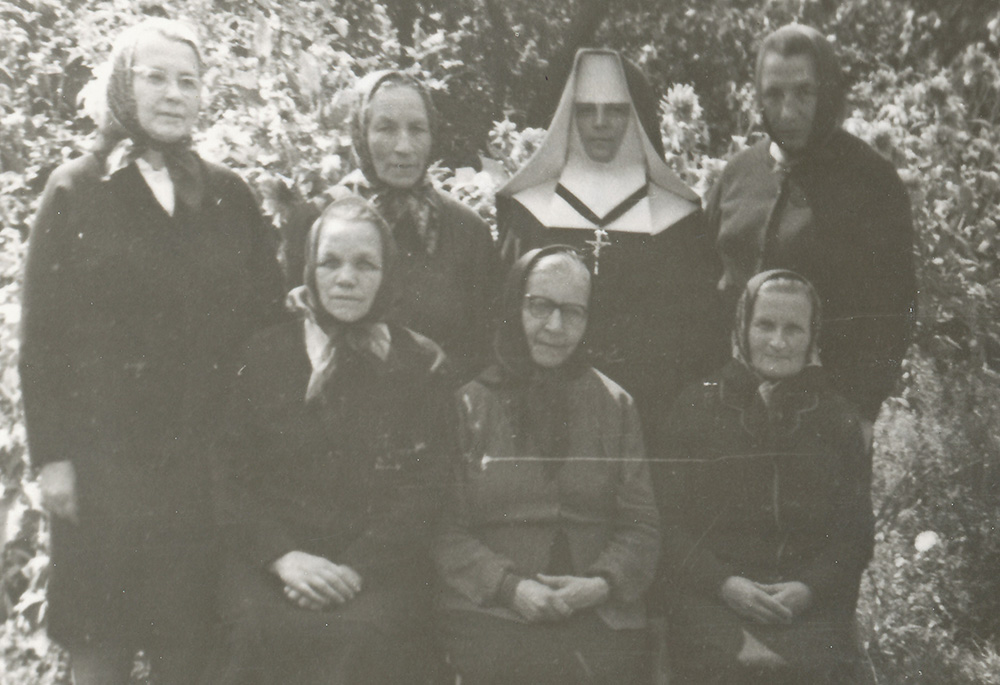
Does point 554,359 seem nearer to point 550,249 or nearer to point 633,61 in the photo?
point 550,249

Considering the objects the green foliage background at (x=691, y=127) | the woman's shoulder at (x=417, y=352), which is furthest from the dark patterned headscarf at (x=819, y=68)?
the woman's shoulder at (x=417, y=352)

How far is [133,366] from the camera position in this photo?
A: 3447 mm

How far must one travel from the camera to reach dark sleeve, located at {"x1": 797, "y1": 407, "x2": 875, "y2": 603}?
3.52 meters

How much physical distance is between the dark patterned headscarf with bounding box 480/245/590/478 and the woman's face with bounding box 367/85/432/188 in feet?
1.43

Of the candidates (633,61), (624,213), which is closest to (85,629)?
(624,213)

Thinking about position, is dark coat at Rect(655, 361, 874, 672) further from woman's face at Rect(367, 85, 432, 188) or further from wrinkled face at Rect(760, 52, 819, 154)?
woman's face at Rect(367, 85, 432, 188)

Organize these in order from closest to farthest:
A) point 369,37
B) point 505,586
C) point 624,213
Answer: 1. point 505,586
2. point 624,213
3. point 369,37

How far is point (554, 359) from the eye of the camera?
11.3ft

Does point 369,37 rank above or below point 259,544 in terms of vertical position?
above

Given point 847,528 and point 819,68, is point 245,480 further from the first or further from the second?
point 819,68

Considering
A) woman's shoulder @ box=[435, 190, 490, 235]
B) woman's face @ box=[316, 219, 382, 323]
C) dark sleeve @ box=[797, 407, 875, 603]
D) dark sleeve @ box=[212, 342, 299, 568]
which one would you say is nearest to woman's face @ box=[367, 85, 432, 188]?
woman's shoulder @ box=[435, 190, 490, 235]

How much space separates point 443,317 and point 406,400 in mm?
282

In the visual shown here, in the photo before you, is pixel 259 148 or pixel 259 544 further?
pixel 259 148

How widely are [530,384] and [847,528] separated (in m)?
1.05
